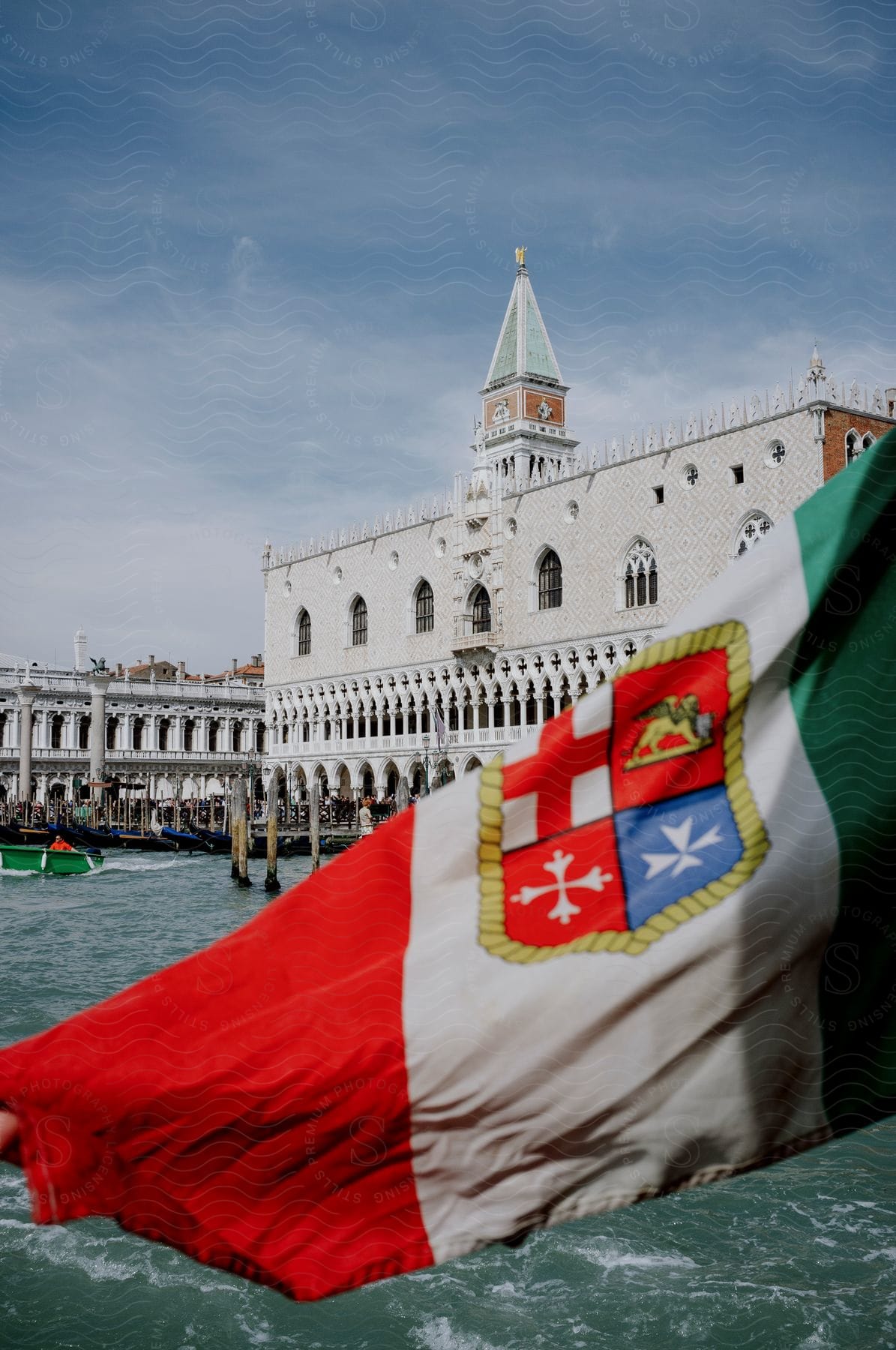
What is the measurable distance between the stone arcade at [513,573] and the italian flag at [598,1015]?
17.8m

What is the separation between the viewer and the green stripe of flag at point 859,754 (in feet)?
5.17

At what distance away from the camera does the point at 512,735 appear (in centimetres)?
2539

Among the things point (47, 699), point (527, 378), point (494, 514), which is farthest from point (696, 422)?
point (47, 699)

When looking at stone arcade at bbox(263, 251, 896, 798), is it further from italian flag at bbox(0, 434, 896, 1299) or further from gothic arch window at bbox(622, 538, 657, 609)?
italian flag at bbox(0, 434, 896, 1299)

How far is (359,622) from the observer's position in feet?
101

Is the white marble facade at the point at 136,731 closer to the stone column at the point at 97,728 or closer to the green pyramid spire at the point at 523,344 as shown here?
the stone column at the point at 97,728

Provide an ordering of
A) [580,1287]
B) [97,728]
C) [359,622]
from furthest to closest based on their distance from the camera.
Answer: [359,622] → [97,728] → [580,1287]

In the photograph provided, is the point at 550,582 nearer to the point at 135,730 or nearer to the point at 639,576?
the point at 639,576

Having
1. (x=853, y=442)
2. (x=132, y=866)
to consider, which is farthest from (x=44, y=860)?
(x=853, y=442)

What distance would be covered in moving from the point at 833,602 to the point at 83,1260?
3.99 meters

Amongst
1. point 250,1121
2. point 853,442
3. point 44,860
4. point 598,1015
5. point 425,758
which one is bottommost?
point 44,860

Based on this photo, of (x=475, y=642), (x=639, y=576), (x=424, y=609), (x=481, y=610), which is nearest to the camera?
(x=639, y=576)

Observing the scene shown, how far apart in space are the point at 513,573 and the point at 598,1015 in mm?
23839

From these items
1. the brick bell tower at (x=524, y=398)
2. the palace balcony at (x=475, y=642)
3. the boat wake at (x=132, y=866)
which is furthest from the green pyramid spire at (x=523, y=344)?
the boat wake at (x=132, y=866)
